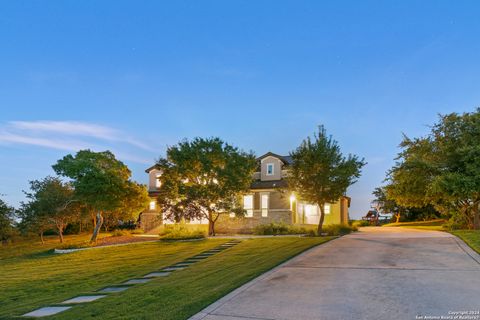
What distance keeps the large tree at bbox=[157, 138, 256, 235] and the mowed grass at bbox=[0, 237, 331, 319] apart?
17.5ft

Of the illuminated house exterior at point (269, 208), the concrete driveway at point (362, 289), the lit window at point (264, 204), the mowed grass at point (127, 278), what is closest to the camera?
the concrete driveway at point (362, 289)

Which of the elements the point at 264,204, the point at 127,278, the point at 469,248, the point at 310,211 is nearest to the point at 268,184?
the point at 264,204

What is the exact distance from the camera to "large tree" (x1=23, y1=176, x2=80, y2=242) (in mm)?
25678

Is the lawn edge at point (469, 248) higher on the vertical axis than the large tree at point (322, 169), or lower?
lower

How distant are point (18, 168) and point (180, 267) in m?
22.2

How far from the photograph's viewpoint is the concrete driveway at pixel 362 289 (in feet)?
21.2

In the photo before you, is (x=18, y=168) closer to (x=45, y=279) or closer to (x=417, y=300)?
(x=45, y=279)

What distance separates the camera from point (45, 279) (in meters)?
13.8

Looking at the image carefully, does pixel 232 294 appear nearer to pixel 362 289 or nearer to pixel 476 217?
pixel 362 289

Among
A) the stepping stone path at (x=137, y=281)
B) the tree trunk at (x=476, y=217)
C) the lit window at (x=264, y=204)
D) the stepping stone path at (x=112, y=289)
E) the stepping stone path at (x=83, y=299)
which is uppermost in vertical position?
the lit window at (x=264, y=204)

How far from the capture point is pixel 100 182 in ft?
80.5

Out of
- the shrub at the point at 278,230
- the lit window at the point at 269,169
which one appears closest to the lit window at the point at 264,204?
the lit window at the point at 269,169

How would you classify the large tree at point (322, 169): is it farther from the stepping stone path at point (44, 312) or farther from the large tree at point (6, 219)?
the large tree at point (6, 219)

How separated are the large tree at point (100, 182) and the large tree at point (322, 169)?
1245 centimetres
